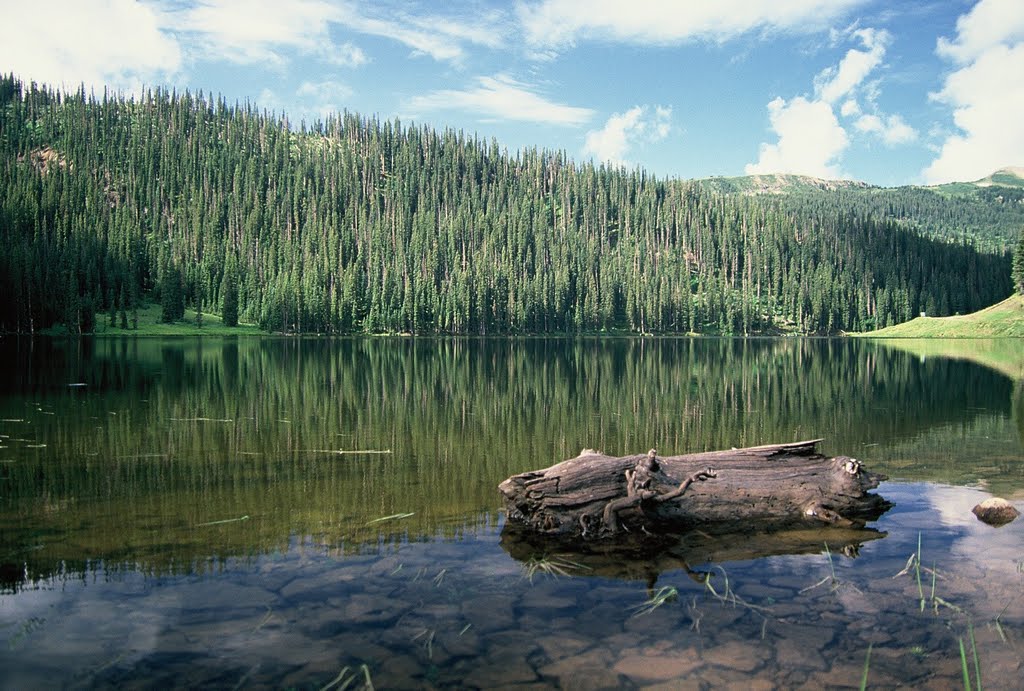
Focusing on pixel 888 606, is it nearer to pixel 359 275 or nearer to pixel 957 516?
pixel 957 516

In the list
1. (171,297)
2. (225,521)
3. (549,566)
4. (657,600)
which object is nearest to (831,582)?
(657,600)

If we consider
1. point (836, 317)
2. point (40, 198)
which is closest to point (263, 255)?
point (40, 198)

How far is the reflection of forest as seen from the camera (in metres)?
12.2

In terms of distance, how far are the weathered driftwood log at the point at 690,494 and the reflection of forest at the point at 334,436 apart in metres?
1.80

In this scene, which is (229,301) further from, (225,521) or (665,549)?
(665,549)

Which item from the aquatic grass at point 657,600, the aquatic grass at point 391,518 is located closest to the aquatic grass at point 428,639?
the aquatic grass at point 657,600

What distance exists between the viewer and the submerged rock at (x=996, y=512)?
12.7 meters

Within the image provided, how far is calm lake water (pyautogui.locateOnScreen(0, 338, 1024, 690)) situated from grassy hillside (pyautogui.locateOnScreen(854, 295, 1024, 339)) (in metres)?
114

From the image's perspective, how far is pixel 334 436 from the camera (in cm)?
2180

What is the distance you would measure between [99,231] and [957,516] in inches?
6662

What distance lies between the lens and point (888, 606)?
888 centimetres

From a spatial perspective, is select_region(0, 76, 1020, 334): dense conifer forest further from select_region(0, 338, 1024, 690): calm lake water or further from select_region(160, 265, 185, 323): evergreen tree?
select_region(0, 338, 1024, 690): calm lake water

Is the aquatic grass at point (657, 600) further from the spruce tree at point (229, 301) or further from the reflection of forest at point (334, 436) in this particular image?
the spruce tree at point (229, 301)

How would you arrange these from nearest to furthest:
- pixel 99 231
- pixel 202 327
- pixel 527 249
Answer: pixel 202 327 < pixel 99 231 < pixel 527 249
